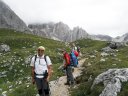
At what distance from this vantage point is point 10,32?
121438 mm

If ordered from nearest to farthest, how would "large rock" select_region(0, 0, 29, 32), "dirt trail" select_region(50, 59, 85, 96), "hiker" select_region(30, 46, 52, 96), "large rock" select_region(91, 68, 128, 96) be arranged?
"hiker" select_region(30, 46, 52, 96) < "large rock" select_region(91, 68, 128, 96) < "dirt trail" select_region(50, 59, 85, 96) < "large rock" select_region(0, 0, 29, 32)

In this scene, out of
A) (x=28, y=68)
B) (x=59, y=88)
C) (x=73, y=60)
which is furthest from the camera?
(x=28, y=68)

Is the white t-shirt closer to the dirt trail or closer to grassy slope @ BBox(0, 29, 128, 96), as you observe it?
grassy slope @ BBox(0, 29, 128, 96)

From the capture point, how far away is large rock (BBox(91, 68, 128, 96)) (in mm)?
19250

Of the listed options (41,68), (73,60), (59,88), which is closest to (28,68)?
(59,88)

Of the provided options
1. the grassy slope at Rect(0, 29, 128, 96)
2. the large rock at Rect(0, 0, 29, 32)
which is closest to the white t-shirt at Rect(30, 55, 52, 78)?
the grassy slope at Rect(0, 29, 128, 96)

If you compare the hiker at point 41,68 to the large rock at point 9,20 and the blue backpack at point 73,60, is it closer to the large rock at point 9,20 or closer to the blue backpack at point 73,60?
the blue backpack at point 73,60

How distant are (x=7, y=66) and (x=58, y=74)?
1756 centimetres

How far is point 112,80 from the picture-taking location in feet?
66.9

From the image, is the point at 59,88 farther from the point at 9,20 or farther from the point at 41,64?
the point at 9,20

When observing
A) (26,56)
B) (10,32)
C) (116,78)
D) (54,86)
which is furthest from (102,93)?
(10,32)

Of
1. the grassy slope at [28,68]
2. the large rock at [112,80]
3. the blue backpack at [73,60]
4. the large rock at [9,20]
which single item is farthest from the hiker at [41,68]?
the large rock at [9,20]

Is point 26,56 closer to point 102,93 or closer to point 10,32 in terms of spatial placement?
point 102,93

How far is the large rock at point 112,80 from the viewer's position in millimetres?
19250
